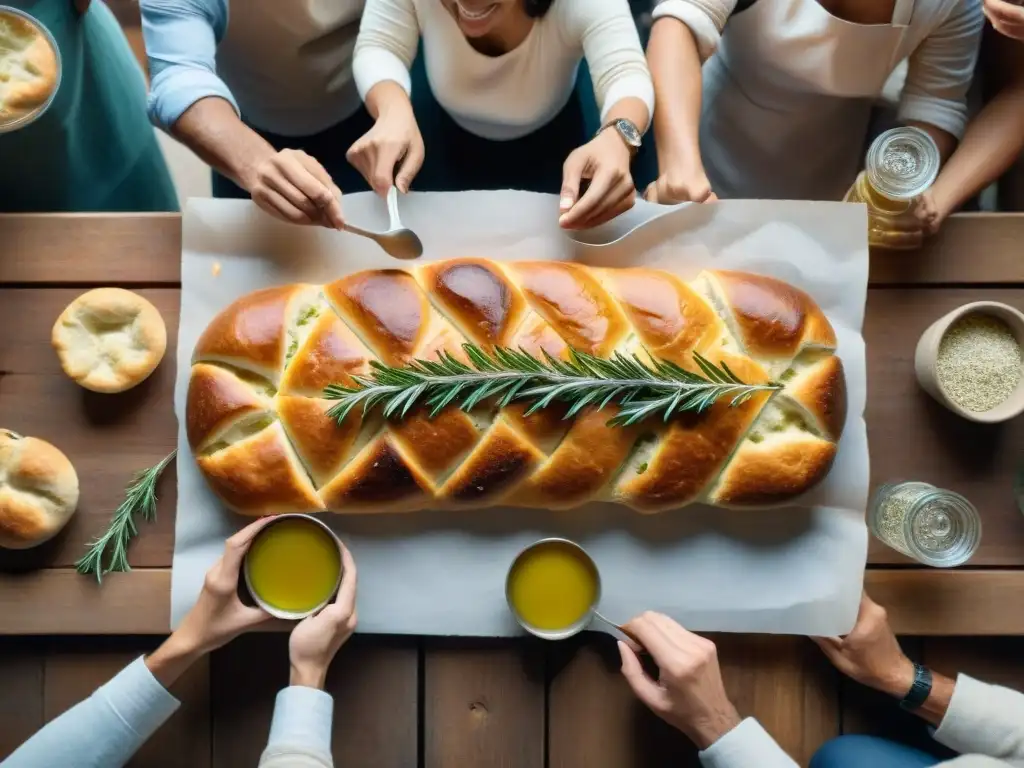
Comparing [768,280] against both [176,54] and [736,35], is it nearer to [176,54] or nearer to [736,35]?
[736,35]

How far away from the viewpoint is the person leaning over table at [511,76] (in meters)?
1.07

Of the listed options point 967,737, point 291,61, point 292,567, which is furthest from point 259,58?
point 967,737

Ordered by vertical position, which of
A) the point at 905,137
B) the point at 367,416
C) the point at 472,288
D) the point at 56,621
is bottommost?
the point at 56,621

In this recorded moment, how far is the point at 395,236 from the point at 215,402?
13.6 inches

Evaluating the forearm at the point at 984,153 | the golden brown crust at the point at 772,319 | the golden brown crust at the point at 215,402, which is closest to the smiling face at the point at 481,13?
the golden brown crust at the point at 772,319

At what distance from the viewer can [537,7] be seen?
43.8 inches

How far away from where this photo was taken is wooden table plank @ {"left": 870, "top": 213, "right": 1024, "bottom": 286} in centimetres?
118

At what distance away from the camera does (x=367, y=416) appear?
1.04 metres

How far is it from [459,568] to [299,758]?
0.33 m

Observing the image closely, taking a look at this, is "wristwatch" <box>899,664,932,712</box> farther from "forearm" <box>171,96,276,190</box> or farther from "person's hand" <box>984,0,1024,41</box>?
"forearm" <box>171,96,276,190</box>

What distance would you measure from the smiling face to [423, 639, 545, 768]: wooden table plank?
0.91 meters

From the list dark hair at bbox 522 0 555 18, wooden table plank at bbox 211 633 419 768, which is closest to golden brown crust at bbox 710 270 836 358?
dark hair at bbox 522 0 555 18

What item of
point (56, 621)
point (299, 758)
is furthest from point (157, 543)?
point (299, 758)

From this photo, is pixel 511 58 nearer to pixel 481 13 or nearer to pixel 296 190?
pixel 481 13
